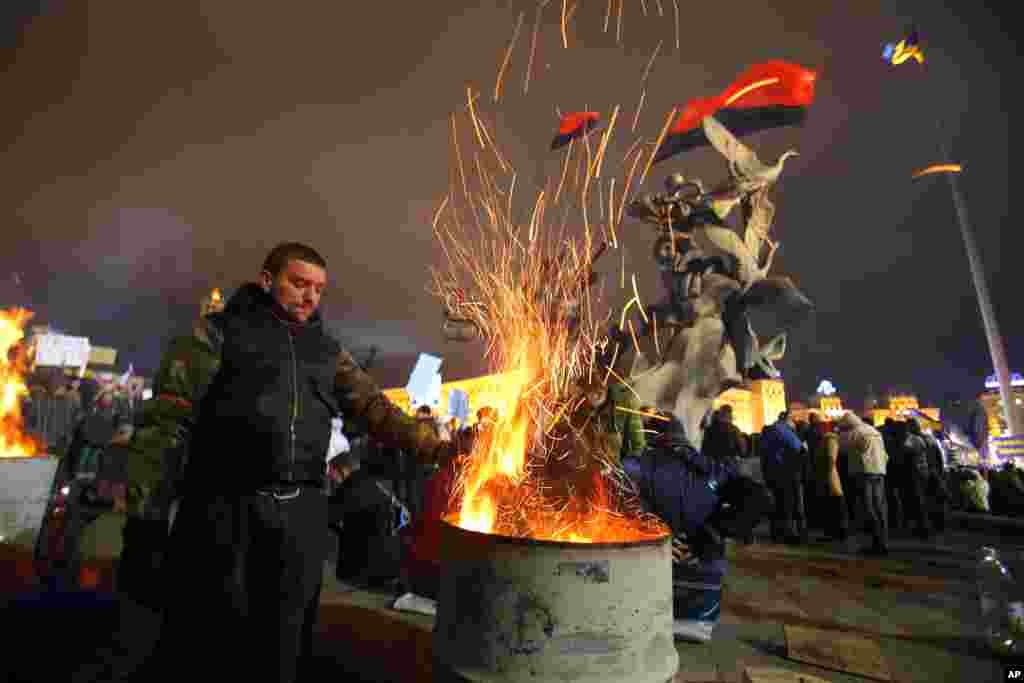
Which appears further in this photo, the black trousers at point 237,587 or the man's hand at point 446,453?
the man's hand at point 446,453

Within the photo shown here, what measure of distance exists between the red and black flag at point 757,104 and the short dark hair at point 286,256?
22341mm

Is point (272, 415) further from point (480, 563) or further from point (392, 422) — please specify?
point (480, 563)

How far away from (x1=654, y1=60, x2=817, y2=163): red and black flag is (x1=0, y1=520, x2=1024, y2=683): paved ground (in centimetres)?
1885

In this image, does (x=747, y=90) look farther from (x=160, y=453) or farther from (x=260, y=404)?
(x=160, y=453)

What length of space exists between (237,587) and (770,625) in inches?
165

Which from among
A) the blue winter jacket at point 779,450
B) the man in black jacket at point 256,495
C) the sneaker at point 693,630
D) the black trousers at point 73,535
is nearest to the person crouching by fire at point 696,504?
the sneaker at point 693,630

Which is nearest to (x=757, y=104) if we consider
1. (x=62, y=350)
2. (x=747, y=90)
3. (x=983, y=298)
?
(x=747, y=90)

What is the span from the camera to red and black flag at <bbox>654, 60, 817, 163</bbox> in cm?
1978

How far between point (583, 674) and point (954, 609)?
491 cm

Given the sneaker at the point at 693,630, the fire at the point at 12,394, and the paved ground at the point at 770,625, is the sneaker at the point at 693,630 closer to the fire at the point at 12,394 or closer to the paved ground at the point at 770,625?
the paved ground at the point at 770,625

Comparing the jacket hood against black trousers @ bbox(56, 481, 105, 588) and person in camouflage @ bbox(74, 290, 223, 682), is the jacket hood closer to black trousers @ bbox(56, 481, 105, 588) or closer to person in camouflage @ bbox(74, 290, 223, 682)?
person in camouflage @ bbox(74, 290, 223, 682)

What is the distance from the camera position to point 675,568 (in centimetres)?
383

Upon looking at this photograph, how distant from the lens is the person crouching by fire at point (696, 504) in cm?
329

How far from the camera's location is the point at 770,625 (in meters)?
4.11
